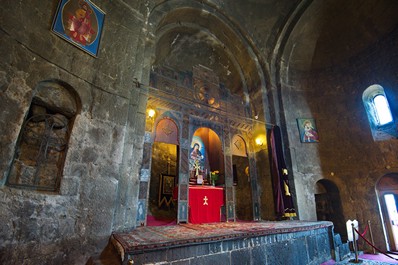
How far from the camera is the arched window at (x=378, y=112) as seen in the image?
751 cm

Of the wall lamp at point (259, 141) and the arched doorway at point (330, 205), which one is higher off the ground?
the wall lamp at point (259, 141)

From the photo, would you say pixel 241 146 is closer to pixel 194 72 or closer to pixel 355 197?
pixel 194 72

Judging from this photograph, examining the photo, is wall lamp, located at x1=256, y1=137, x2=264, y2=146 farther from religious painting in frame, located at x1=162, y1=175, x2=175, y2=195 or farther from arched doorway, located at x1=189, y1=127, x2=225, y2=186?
religious painting in frame, located at x1=162, y1=175, x2=175, y2=195

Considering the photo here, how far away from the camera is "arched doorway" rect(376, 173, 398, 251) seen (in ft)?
22.4

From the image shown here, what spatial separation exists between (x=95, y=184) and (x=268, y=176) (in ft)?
20.8

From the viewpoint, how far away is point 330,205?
829cm

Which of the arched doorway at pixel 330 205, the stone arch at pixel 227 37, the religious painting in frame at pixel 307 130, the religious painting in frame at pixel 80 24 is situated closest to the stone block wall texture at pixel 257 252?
the arched doorway at pixel 330 205

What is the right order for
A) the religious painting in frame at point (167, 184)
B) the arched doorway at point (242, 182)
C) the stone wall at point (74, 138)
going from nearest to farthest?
the stone wall at point (74, 138) < the arched doorway at point (242, 182) < the religious painting in frame at point (167, 184)

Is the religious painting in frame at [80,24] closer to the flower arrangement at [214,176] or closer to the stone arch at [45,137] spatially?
the stone arch at [45,137]

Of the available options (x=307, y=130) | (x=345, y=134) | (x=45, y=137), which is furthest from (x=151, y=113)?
(x=345, y=134)

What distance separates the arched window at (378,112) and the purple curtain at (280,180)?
3823 millimetres

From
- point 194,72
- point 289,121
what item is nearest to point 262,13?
point 194,72

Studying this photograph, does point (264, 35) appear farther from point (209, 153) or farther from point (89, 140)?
point (89, 140)

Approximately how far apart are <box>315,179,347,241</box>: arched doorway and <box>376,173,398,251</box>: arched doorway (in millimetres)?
1260
